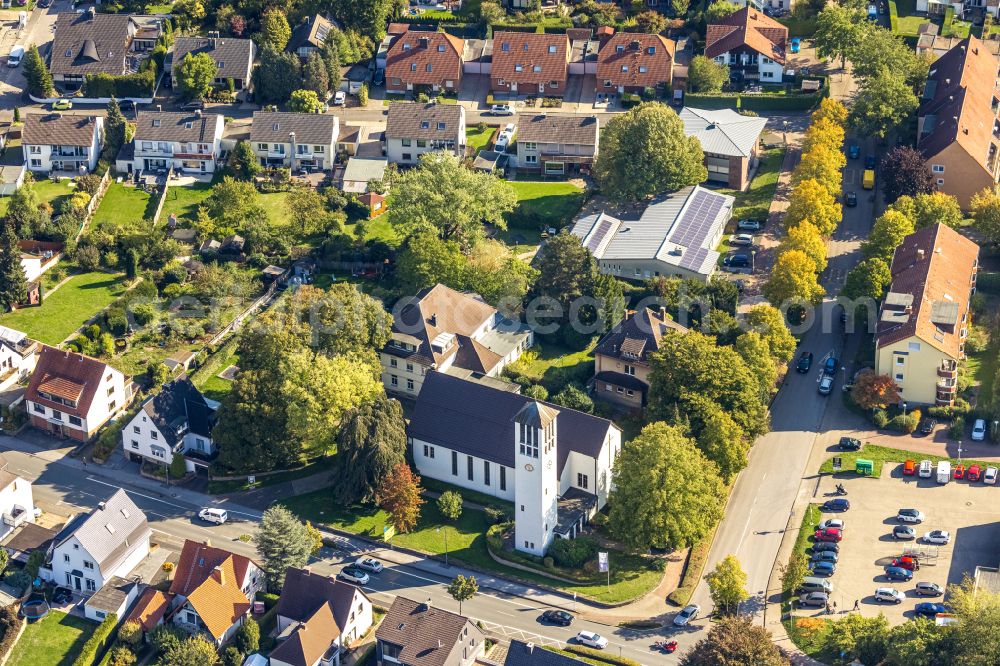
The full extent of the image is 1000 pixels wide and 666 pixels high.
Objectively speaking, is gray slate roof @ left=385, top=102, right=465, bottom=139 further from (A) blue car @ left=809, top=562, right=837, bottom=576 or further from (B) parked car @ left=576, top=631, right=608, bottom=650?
(B) parked car @ left=576, top=631, right=608, bottom=650

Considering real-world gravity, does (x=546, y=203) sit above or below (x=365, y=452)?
above

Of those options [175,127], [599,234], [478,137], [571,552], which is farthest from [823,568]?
[175,127]

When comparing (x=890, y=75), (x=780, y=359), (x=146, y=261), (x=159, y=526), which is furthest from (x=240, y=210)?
(x=890, y=75)

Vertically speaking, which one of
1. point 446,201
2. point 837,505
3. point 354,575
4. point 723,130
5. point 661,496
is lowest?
point 354,575

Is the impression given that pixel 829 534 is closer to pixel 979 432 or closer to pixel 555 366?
pixel 979 432

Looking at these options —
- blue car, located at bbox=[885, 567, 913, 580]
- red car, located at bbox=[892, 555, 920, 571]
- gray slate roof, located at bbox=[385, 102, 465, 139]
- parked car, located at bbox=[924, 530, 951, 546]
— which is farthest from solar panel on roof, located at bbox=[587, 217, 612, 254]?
blue car, located at bbox=[885, 567, 913, 580]

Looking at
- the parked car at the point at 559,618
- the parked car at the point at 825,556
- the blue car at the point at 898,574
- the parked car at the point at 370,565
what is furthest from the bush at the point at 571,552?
the blue car at the point at 898,574

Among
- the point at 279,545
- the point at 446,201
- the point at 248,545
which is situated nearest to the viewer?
the point at 279,545
